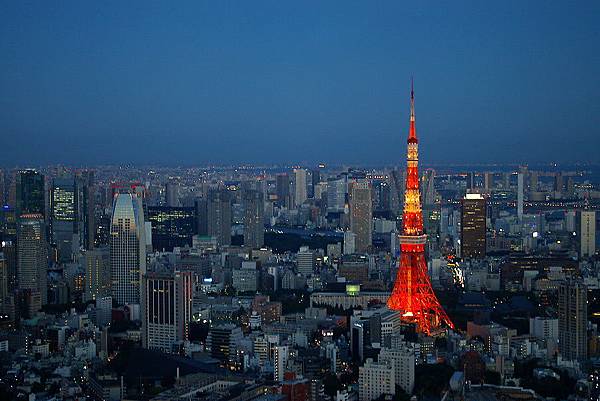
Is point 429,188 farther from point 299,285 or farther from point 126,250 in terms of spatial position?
point 126,250

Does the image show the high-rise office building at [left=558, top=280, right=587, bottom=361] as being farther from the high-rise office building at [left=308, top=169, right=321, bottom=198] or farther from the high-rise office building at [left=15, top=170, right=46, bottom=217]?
the high-rise office building at [left=308, top=169, right=321, bottom=198]

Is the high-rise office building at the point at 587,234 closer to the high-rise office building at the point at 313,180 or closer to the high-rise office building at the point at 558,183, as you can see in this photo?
the high-rise office building at the point at 558,183

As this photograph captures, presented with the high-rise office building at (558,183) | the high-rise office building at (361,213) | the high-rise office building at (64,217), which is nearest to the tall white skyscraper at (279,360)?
the high-rise office building at (558,183)

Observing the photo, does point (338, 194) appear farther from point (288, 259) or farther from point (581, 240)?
point (581, 240)

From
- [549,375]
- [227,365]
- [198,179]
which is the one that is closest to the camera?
[549,375]

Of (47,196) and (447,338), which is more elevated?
(47,196)

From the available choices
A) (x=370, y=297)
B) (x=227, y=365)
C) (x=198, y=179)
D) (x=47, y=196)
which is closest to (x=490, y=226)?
(x=370, y=297)
